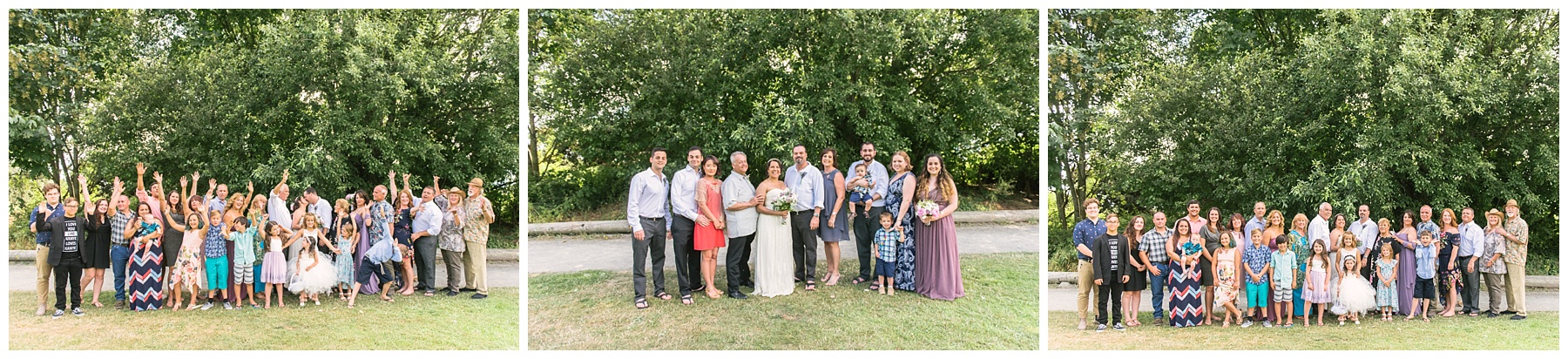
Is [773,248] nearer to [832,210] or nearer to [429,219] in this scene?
[832,210]

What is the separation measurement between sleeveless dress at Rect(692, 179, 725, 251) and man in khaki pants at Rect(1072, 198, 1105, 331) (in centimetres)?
207

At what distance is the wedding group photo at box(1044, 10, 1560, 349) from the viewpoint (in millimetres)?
5496

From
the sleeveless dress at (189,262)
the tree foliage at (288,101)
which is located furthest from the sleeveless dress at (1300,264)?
the sleeveless dress at (189,262)

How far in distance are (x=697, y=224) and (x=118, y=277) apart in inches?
146

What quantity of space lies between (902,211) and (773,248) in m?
0.78

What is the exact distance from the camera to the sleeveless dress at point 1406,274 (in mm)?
5738

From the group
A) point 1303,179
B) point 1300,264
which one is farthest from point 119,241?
point 1303,179

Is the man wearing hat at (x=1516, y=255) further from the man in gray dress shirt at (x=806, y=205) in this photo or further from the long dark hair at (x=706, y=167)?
the long dark hair at (x=706, y=167)

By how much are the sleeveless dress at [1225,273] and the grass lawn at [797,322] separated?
3.56 ft

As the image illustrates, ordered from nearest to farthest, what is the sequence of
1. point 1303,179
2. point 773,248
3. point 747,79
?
point 773,248 < point 1303,179 < point 747,79

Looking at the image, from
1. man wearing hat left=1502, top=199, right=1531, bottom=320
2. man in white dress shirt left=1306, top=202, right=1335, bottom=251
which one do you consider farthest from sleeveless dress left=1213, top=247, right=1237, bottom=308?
man wearing hat left=1502, top=199, right=1531, bottom=320

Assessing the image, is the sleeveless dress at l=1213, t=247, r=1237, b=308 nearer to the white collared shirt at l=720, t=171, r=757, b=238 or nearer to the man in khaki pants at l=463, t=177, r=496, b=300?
the white collared shirt at l=720, t=171, r=757, b=238

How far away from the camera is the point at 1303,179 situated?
20.3 feet
